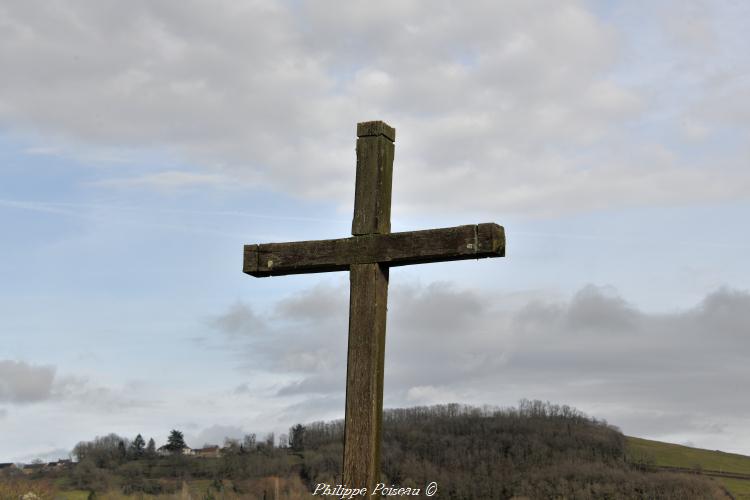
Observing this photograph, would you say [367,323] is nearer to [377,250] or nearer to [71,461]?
[377,250]

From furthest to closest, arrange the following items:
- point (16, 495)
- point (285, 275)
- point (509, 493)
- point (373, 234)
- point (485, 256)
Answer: point (509, 493)
point (16, 495)
point (285, 275)
point (373, 234)
point (485, 256)

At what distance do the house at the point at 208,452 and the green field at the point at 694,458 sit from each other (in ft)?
283

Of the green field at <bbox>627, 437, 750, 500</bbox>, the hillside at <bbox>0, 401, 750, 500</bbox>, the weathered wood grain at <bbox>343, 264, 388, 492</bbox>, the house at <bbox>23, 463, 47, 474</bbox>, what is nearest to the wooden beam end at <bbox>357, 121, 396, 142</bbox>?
the weathered wood grain at <bbox>343, 264, 388, 492</bbox>

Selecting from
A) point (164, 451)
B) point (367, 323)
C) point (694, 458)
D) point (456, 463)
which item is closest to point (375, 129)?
point (367, 323)

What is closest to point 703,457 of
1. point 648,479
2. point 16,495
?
point 648,479

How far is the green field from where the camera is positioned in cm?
16612

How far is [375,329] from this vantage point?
6.84 meters

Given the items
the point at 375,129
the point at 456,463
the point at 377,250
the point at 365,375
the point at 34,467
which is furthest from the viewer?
the point at 456,463

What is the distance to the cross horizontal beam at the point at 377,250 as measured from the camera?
6.56 m

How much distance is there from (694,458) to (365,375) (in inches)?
7736

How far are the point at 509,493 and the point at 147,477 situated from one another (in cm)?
6626

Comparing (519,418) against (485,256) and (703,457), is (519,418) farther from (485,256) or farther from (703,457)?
(485,256)

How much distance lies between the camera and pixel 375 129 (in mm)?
7375

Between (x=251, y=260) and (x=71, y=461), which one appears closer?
(x=251, y=260)
